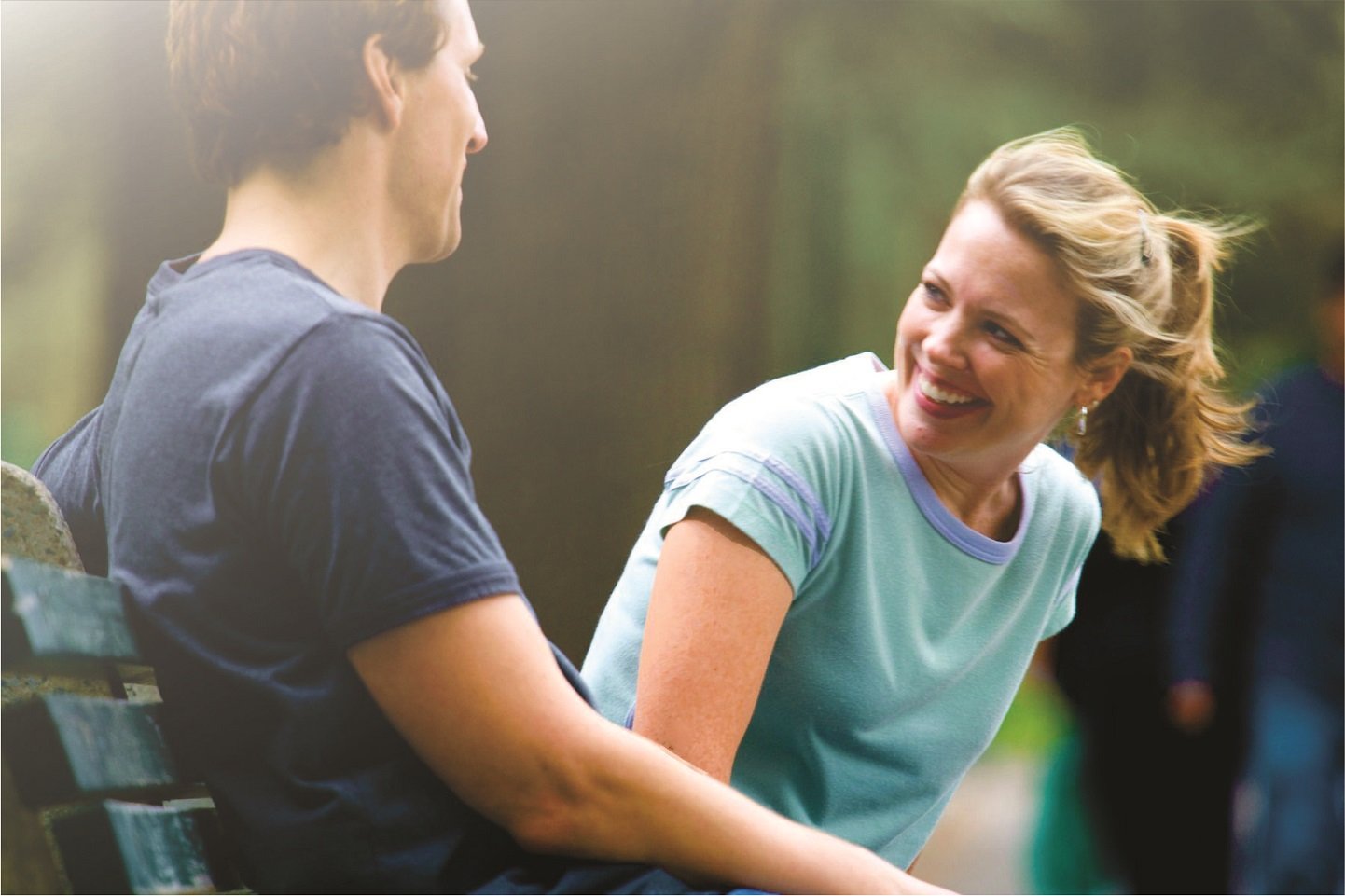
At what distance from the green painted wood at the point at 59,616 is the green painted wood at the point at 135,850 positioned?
0.32ft

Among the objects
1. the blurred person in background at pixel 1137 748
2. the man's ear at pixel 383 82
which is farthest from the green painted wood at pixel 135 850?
the blurred person in background at pixel 1137 748

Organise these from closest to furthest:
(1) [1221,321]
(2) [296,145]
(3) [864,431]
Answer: (2) [296,145] < (3) [864,431] < (1) [1221,321]

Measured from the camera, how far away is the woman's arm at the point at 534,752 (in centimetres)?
83

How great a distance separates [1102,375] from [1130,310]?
0.08m

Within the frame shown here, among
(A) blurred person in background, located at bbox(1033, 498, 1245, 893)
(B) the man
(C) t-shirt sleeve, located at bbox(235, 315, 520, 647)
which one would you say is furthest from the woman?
(A) blurred person in background, located at bbox(1033, 498, 1245, 893)

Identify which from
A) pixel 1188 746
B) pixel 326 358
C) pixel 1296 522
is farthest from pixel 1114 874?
pixel 326 358

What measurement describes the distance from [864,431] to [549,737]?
55 cm

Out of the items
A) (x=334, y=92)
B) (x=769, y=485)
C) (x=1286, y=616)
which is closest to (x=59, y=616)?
(x=334, y=92)

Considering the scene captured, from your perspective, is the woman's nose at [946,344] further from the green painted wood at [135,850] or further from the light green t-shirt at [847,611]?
the green painted wood at [135,850]

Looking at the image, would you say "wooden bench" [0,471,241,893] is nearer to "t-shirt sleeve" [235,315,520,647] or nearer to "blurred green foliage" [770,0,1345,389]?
"t-shirt sleeve" [235,315,520,647]

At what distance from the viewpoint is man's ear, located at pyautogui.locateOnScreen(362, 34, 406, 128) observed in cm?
99

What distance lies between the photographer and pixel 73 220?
1.46 m

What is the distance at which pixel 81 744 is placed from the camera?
85cm

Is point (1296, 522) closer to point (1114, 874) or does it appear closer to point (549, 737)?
point (1114, 874)
